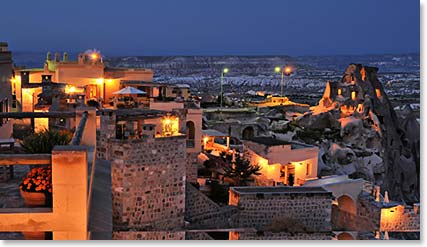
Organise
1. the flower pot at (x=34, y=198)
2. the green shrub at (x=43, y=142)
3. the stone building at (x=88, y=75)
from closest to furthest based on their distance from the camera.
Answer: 1. the flower pot at (x=34, y=198)
2. the green shrub at (x=43, y=142)
3. the stone building at (x=88, y=75)

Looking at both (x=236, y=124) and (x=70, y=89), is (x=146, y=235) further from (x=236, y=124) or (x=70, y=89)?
(x=236, y=124)

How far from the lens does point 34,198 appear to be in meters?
2.66

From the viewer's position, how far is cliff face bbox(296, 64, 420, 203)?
15.4m

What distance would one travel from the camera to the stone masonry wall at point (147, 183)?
19.2ft

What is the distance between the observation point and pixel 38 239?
2.81 metres

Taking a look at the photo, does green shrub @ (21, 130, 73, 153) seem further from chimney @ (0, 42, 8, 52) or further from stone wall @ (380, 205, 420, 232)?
stone wall @ (380, 205, 420, 232)

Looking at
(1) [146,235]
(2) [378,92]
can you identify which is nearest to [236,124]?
(2) [378,92]

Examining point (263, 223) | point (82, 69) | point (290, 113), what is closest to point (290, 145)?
point (263, 223)

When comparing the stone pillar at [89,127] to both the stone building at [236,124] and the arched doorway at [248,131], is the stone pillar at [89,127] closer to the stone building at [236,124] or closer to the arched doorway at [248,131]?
the stone building at [236,124]

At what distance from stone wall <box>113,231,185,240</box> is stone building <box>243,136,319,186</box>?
4794mm

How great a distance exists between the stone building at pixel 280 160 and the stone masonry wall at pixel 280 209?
3289mm

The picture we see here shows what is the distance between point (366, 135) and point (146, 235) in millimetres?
13306

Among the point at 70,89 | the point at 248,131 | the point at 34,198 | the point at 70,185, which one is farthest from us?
the point at 248,131

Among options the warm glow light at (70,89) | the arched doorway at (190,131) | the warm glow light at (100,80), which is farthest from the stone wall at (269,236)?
the warm glow light at (100,80)
